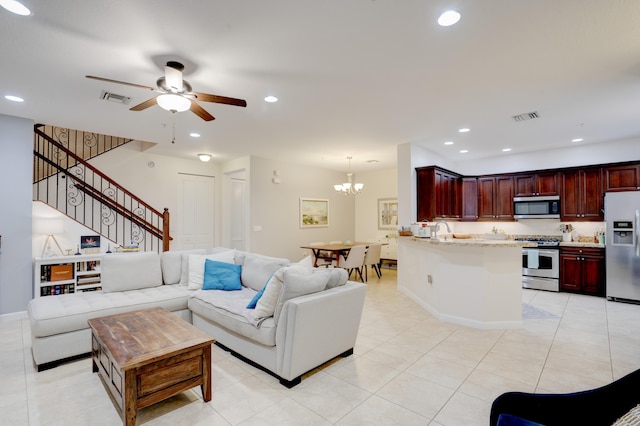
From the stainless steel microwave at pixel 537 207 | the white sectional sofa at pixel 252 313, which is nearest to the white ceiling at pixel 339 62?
the stainless steel microwave at pixel 537 207

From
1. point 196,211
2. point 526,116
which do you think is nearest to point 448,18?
point 526,116

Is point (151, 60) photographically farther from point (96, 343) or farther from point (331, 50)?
point (96, 343)

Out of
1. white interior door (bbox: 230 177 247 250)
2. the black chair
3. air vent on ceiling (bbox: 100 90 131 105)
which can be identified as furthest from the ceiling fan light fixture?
white interior door (bbox: 230 177 247 250)

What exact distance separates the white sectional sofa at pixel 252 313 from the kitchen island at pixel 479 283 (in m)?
1.66

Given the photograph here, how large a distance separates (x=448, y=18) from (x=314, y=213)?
606 centimetres

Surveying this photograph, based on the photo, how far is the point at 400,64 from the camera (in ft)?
9.00

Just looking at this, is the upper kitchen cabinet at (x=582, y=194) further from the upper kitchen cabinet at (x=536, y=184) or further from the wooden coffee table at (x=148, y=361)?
the wooden coffee table at (x=148, y=361)

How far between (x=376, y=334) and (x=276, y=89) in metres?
3.02

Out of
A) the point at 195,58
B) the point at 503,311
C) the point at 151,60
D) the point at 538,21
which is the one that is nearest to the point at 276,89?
the point at 195,58

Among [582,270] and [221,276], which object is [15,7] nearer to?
[221,276]

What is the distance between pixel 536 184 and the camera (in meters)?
6.05

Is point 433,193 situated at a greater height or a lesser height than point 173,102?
lesser

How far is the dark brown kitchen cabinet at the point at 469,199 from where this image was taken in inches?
267

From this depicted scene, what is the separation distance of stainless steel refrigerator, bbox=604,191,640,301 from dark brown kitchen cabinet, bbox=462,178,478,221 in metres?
2.18
